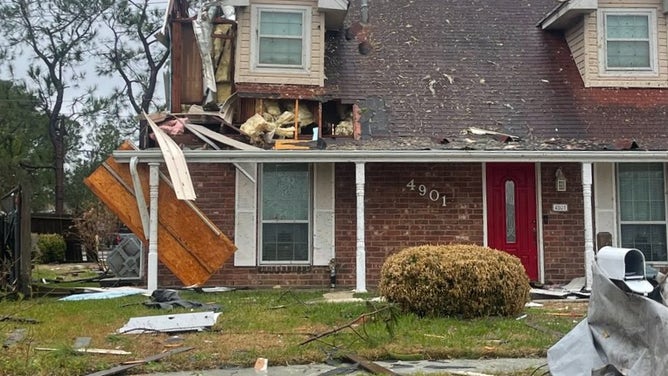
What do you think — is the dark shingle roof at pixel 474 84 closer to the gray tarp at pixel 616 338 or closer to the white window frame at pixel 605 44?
the white window frame at pixel 605 44

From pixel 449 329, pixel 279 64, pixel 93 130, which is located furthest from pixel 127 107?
pixel 449 329

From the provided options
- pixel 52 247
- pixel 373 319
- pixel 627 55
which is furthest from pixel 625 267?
pixel 52 247

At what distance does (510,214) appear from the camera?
39.5ft

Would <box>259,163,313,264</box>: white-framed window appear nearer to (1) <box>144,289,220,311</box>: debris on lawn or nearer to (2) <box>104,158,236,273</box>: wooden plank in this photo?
(2) <box>104,158,236,273</box>: wooden plank

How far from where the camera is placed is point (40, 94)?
3006 cm

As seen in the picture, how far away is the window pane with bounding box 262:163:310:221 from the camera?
11695 mm

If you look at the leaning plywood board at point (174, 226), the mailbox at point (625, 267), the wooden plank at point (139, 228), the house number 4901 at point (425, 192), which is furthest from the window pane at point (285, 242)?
the mailbox at point (625, 267)

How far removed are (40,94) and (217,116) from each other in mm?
21563

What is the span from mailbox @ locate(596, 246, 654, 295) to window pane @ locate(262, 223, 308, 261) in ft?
24.9

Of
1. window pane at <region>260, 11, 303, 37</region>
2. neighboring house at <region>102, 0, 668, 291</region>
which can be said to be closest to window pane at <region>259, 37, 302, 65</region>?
neighboring house at <region>102, 0, 668, 291</region>

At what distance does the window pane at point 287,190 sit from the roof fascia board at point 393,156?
996 mm

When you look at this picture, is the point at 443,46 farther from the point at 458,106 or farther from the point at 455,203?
the point at 455,203

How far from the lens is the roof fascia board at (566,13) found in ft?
41.5

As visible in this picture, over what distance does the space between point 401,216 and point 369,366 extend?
21.8ft
